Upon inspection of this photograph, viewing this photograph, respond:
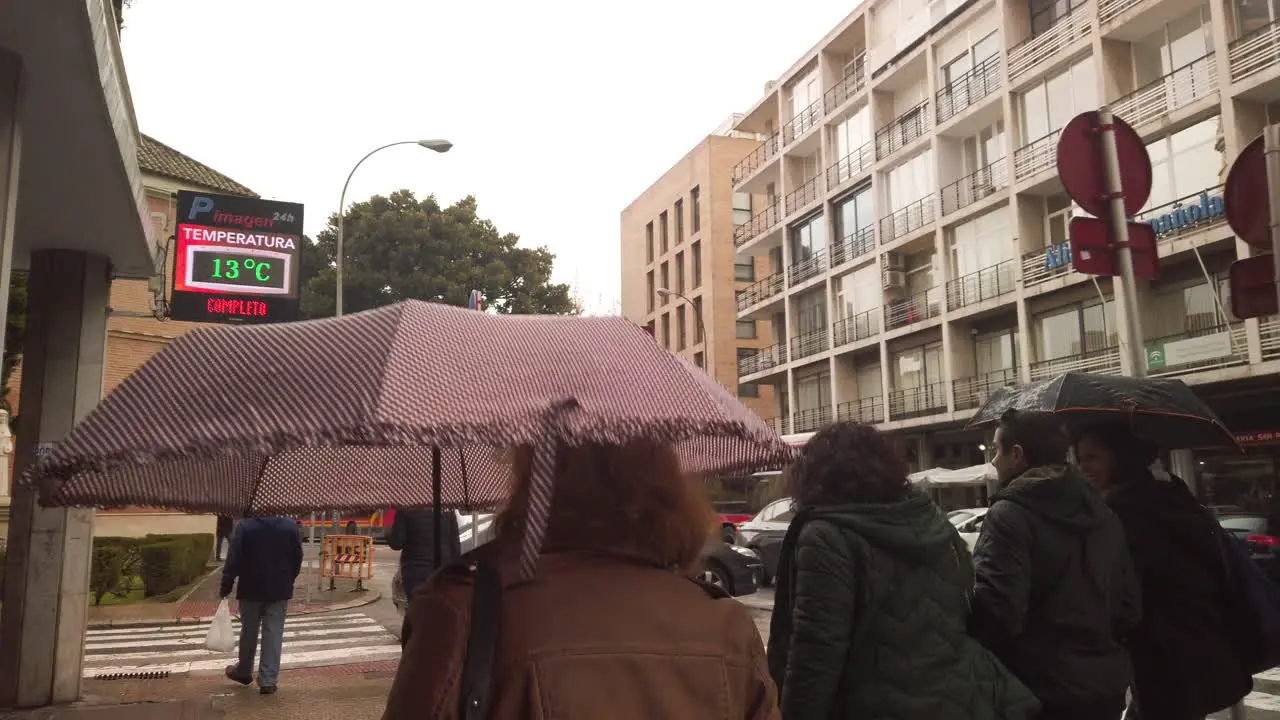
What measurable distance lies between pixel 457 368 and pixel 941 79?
114 ft

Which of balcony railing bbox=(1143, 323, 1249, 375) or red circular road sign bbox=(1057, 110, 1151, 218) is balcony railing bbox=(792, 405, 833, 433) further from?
red circular road sign bbox=(1057, 110, 1151, 218)

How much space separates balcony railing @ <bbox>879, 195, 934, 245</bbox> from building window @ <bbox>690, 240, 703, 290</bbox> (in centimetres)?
1705

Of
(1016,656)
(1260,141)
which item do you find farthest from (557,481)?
(1260,141)

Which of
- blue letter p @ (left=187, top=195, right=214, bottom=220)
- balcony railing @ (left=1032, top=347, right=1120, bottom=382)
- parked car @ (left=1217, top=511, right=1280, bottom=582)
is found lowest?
parked car @ (left=1217, top=511, right=1280, bottom=582)

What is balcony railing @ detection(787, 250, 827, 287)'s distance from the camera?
40688mm

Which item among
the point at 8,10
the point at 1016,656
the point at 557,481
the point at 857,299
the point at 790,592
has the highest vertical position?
the point at 857,299

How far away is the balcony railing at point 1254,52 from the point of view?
2205 cm

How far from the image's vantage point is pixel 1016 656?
3.58 meters

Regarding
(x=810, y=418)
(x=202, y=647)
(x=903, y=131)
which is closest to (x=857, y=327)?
(x=810, y=418)

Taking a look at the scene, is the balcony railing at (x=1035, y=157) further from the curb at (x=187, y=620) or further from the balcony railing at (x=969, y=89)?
the curb at (x=187, y=620)

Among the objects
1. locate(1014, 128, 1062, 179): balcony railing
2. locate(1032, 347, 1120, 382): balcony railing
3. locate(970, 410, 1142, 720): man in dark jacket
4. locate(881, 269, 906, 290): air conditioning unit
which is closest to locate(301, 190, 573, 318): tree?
locate(881, 269, 906, 290): air conditioning unit

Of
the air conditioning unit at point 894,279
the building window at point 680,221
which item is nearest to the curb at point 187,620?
the air conditioning unit at point 894,279

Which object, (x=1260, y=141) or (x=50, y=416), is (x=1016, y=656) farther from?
(x=50, y=416)

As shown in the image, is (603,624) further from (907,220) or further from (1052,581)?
(907,220)
